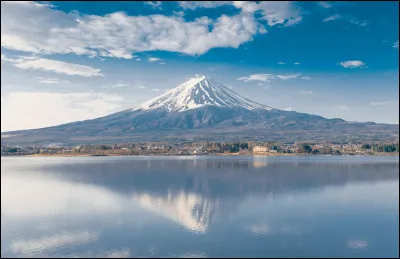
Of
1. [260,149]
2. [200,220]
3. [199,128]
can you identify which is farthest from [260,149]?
[199,128]

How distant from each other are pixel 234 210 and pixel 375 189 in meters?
12.8

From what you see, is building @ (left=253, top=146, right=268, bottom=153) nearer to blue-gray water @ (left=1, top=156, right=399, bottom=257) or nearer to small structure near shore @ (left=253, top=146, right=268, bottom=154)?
small structure near shore @ (left=253, top=146, right=268, bottom=154)

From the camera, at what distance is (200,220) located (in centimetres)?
1736

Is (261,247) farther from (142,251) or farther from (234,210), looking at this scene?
(234,210)

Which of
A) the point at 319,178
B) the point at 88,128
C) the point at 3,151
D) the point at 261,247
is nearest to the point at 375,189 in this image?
the point at 319,178

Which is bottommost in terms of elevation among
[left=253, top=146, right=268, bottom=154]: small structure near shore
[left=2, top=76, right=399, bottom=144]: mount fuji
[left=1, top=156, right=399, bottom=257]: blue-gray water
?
[left=1, top=156, right=399, bottom=257]: blue-gray water

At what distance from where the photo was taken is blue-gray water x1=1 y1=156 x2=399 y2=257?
1296 cm

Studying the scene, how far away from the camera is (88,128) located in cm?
17212

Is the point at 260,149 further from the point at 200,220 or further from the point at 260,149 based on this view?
the point at 200,220

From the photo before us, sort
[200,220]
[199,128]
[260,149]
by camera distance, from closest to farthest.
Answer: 1. [200,220]
2. [260,149]
3. [199,128]

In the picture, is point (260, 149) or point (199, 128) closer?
point (260, 149)

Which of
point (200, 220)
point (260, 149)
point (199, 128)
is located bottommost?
point (200, 220)

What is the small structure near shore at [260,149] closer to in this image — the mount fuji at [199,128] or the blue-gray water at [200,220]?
the mount fuji at [199,128]

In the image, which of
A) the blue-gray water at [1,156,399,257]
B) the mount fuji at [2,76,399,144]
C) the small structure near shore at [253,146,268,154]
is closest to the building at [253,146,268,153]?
the small structure near shore at [253,146,268,154]
